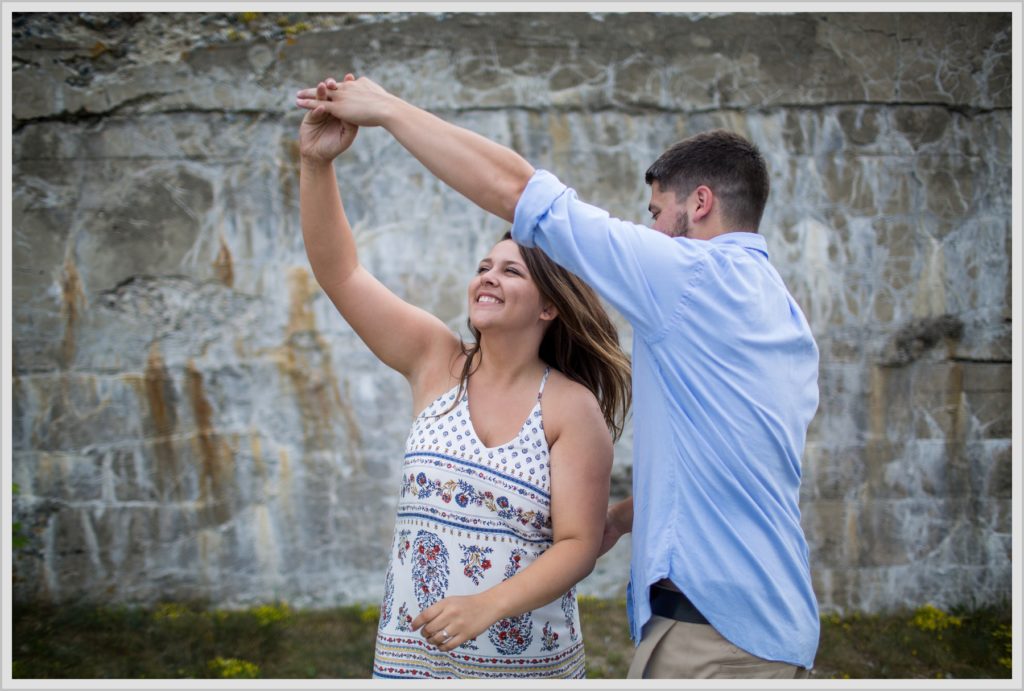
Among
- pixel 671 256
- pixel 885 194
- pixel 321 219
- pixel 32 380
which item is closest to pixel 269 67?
pixel 32 380

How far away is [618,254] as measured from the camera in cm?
189

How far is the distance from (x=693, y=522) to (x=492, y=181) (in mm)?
824

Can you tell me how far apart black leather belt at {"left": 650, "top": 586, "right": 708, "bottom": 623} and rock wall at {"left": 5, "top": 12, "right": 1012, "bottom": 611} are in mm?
3084

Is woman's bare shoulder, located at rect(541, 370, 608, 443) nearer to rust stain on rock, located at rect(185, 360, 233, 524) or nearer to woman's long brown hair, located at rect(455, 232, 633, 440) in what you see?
woman's long brown hair, located at rect(455, 232, 633, 440)

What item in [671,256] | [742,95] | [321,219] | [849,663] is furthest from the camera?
[742,95]

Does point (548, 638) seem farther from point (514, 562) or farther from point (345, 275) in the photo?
point (345, 275)

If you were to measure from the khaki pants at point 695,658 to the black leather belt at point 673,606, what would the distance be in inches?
0.4

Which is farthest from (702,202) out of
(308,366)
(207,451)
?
(207,451)

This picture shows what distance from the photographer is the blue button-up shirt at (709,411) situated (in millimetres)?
1909

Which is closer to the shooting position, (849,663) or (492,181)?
(492,181)

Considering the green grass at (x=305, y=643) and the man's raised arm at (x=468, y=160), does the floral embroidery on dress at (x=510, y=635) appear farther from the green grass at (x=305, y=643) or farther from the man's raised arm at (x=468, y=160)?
the green grass at (x=305, y=643)

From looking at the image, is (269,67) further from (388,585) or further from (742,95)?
(388,585)

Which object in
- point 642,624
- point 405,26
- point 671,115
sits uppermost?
point 405,26

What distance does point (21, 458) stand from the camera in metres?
4.96
